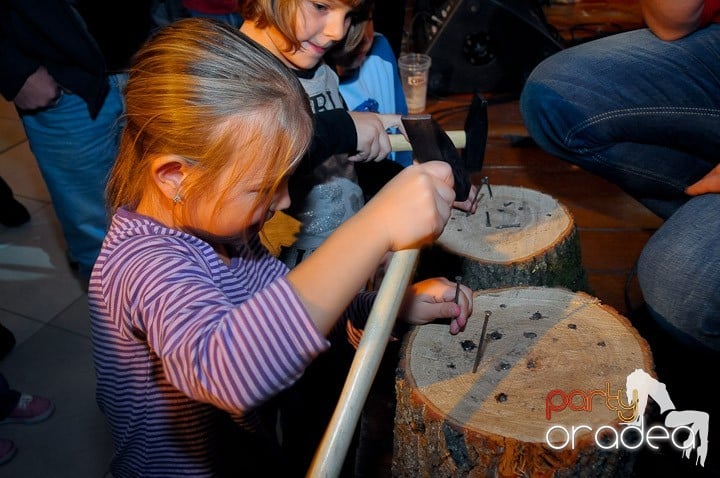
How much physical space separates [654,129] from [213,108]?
1.22m

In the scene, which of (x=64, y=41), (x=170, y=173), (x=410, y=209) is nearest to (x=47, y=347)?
(x=64, y=41)

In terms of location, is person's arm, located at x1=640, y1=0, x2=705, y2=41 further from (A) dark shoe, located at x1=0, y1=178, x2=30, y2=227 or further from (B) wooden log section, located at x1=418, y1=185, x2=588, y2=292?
(A) dark shoe, located at x1=0, y1=178, x2=30, y2=227

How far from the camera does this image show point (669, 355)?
173cm

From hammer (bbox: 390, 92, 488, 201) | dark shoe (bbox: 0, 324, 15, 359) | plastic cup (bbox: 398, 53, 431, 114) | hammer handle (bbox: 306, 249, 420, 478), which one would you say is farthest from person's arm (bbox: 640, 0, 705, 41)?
dark shoe (bbox: 0, 324, 15, 359)

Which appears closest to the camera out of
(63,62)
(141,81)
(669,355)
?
(141,81)

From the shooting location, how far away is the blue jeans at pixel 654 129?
4.28 feet

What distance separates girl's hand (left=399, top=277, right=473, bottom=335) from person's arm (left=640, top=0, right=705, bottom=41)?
2.81ft

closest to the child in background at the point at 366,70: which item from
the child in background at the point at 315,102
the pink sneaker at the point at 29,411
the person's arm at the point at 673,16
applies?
the child in background at the point at 315,102

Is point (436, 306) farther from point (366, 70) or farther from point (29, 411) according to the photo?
point (29, 411)

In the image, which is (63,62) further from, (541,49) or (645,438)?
(541,49)

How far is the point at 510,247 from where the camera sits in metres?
1.49

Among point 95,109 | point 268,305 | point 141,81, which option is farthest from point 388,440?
point 95,109

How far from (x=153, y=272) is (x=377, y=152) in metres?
0.70

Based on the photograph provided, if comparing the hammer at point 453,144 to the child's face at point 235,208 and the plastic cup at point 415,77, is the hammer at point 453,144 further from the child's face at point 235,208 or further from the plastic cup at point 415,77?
the plastic cup at point 415,77
